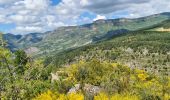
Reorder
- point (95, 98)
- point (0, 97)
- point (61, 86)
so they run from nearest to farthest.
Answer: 1. point (0, 97)
2. point (95, 98)
3. point (61, 86)

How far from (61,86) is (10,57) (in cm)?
12652

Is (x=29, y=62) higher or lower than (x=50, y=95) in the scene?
higher

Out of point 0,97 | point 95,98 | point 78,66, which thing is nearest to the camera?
point 0,97

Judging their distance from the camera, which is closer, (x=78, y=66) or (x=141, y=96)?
(x=141, y=96)

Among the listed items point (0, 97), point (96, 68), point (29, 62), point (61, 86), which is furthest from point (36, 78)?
point (96, 68)

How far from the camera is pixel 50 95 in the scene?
10938cm

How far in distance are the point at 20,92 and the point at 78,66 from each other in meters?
140

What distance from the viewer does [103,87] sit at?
470 ft

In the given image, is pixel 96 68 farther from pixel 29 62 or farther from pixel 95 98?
pixel 29 62

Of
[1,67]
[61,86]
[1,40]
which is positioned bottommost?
[61,86]

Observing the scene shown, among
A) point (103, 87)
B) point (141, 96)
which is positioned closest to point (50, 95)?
point (141, 96)

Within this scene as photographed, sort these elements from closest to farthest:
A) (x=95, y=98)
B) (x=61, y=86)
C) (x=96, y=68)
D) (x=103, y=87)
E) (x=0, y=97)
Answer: (x=0, y=97) < (x=95, y=98) < (x=103, y=87) < (x=61, y=86) < (x=96, y=68)

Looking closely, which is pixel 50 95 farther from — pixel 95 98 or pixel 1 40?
pixel 1 40

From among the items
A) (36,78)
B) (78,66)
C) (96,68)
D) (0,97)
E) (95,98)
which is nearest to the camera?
(0,97)
